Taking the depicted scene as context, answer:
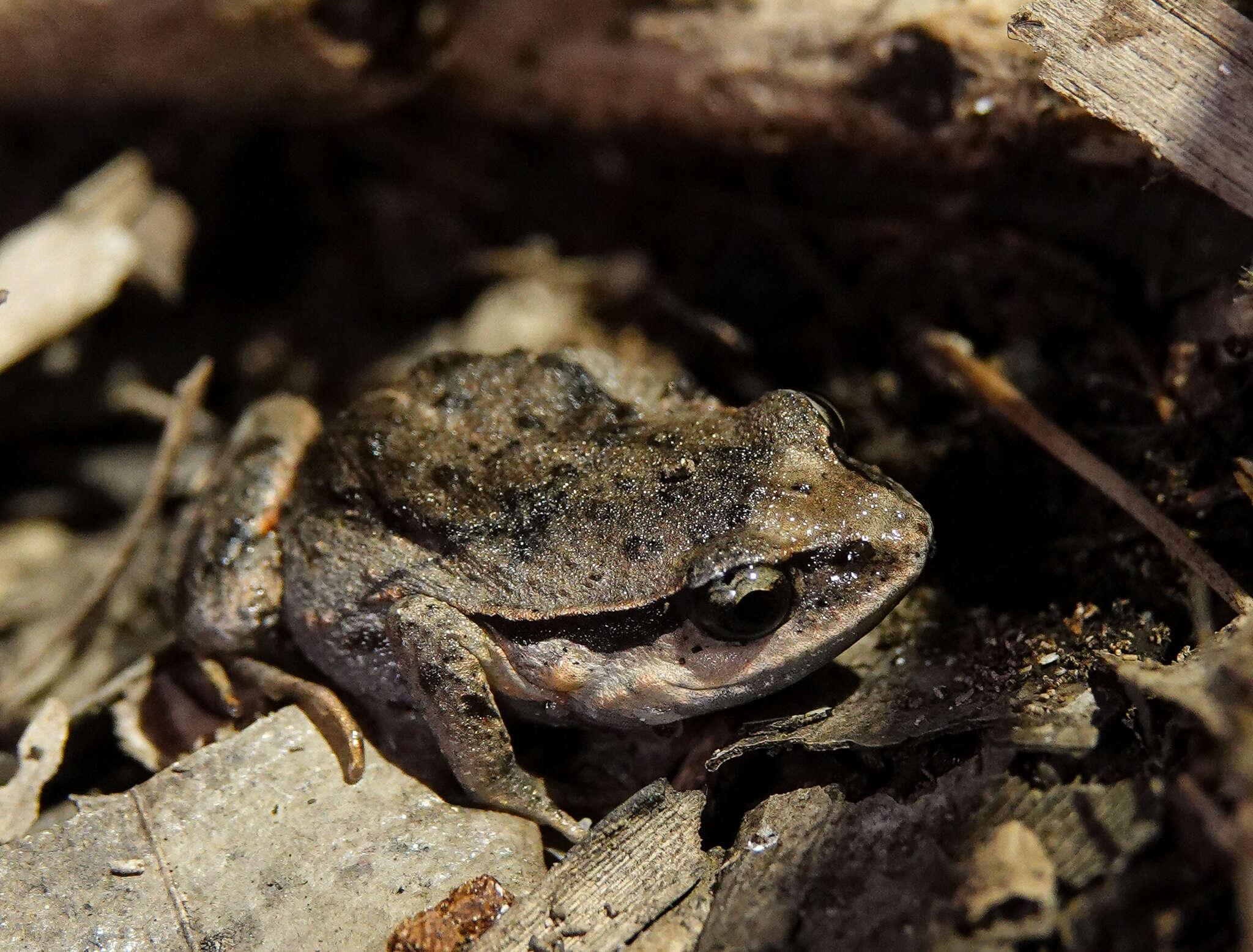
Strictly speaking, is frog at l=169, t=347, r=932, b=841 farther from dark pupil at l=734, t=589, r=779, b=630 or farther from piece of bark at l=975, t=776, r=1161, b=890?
piece of bark at l=975, t=776, r=1161, b=890

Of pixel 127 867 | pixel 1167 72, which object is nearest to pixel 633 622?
pixel 127 867

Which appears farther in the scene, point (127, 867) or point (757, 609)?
point (127, 867)

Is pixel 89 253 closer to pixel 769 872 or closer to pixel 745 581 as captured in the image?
pixel 745 581

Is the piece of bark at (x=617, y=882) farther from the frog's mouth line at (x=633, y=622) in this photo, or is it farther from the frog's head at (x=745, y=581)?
the frog's mouth line at (x=633, y=622)

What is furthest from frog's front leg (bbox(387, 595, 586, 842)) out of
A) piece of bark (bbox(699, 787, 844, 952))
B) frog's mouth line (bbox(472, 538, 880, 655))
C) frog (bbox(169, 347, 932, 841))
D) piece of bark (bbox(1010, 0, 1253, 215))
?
piece of bark (bbox(1010, 0, 1253, 215))

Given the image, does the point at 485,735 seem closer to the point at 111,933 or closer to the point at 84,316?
the point at 111,933

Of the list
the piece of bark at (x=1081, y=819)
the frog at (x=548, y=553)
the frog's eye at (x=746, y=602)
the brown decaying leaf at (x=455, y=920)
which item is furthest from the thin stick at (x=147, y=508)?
the piece of bark at (x=1081, y=819)
